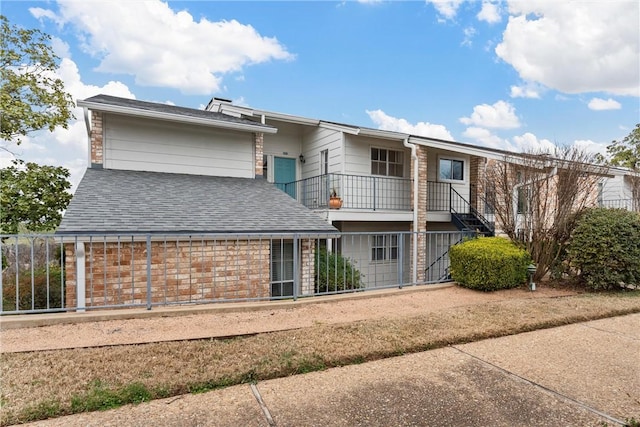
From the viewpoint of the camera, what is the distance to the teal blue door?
42.9 ft

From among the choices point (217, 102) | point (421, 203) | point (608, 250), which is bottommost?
point (608, 250)

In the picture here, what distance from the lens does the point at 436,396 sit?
332cm

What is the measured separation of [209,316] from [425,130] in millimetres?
29274

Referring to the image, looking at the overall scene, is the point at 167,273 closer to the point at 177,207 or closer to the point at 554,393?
the point at 177,207

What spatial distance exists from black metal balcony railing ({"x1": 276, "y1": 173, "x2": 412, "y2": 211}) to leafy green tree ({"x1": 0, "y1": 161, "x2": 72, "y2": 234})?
24.0ft

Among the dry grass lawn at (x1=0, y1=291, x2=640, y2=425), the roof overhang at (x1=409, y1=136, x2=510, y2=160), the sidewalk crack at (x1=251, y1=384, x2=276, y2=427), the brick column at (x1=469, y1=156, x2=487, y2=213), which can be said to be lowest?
the sidewalk crack at (x1=251, y1=384, x2=276, y2=427)

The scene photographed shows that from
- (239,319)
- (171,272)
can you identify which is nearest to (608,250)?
(239,319)

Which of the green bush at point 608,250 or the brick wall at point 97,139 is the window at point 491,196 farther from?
the brick wall at point 97,139

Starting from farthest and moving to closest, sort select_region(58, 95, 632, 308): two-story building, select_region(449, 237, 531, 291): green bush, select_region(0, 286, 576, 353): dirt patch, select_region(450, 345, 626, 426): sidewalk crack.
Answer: select_region(449, 237, 531, 291): green bush
select_region(58, 95, 632, 308): two-story building
select_region(0, 286, 576, 353): dirt patch
select_region(450, 345, 626, 426): sidewalk crack

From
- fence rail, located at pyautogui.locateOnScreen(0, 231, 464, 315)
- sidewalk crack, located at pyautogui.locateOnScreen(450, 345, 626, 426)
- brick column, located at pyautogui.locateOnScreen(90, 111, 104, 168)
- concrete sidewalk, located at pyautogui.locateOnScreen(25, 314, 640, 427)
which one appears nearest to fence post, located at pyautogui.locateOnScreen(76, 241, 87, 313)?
fence rail, located at pyautogui.locateOnScreen(0, 231, 464, 315)

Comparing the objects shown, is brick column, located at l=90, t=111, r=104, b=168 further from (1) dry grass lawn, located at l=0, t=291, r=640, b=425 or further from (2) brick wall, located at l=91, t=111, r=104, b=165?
(1) dry grass lawn, located at l=0, t=291, r=640, b=425

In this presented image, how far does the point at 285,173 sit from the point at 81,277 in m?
8.04

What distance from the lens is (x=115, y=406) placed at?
3.03 metres

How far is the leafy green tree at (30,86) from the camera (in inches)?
457
